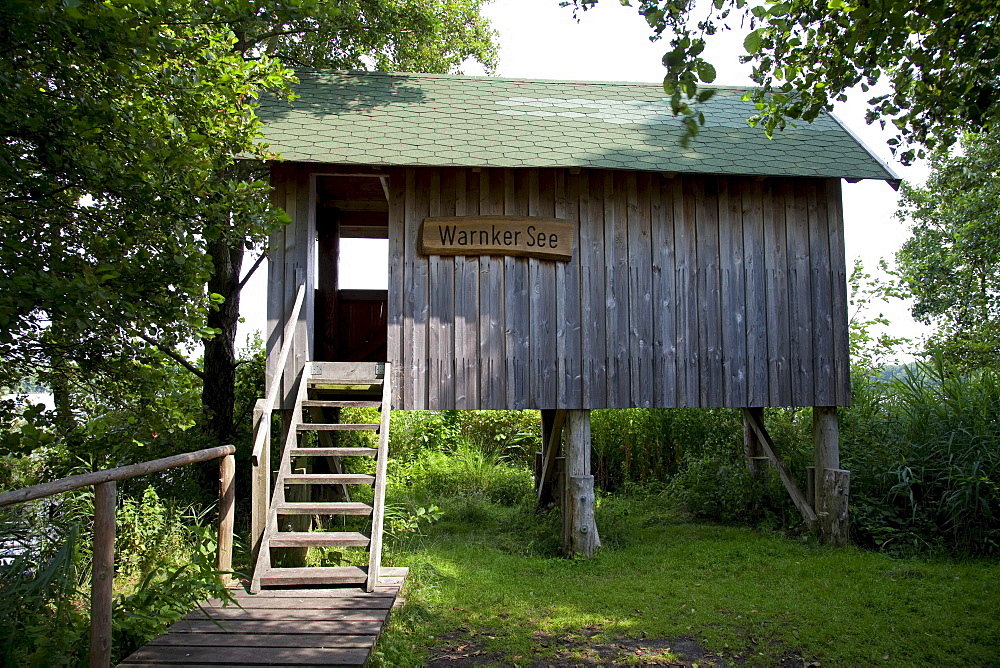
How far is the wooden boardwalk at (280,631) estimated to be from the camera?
4184mm

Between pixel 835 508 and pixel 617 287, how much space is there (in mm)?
3432

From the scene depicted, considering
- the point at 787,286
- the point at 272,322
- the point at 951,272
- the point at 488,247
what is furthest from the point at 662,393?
the point at 951,272

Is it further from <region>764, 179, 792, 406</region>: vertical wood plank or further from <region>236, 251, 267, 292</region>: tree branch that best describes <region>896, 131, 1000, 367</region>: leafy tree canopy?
<region>236, 251, 267, 292</region>: tree branch

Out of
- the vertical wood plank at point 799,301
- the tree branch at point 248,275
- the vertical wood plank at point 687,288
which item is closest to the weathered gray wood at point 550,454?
the vertical wood plank at point 687,288

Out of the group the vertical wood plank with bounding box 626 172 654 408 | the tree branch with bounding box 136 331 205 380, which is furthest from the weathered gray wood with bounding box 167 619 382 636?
the vertical wood plank with bounding box 626 172 654 408

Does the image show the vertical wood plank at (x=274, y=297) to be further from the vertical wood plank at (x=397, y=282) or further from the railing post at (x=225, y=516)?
the railing post at (x=225, y=516)

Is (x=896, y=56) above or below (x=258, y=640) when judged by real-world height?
above

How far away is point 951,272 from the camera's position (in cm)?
1595

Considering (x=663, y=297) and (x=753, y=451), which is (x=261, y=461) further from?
(x=753, y=451)

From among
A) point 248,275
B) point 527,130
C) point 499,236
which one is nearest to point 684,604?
point 499,236

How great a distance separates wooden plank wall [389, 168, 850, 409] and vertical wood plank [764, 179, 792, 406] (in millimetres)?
11

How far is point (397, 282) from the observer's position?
25.5ft

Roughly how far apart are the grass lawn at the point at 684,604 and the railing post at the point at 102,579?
1658 mm

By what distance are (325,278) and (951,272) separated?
13203 mm
